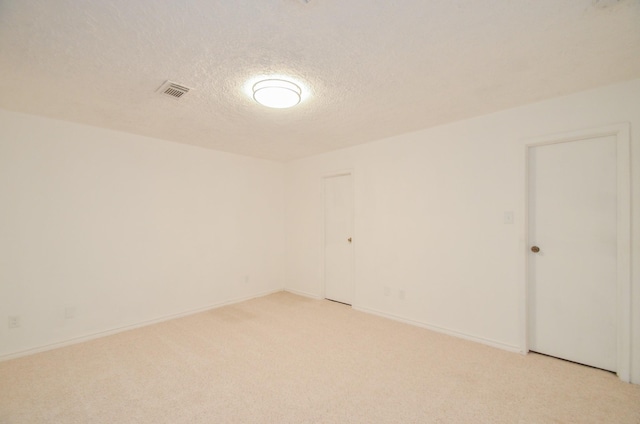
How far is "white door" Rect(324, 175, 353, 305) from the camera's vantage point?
4234 millimetres

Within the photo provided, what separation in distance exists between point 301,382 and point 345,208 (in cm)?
262

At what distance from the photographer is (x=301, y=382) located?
219cm

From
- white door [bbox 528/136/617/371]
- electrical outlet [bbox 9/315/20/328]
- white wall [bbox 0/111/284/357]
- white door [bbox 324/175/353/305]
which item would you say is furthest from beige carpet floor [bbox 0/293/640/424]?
white door [bbox 324/175/353/305]

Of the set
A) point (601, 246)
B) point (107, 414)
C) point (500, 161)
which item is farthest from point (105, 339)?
point (601, 246)

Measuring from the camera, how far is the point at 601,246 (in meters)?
2.37

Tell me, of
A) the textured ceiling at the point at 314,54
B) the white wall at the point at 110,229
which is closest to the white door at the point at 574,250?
the textured ceiling at the point at 314,54

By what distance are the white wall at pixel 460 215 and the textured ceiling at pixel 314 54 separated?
0.82ft

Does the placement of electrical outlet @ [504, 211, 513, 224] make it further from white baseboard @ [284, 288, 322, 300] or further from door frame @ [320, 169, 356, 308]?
white baseboard @ [284, 288, 322, 300]

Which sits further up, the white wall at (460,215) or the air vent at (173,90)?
the air vent at (173,90)

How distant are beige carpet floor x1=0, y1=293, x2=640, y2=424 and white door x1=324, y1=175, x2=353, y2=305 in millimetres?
1179

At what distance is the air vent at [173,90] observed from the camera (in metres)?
2.16

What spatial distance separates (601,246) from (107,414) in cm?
411

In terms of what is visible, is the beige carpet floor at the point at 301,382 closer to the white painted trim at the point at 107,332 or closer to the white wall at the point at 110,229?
the white painted trim at the point at 107,332

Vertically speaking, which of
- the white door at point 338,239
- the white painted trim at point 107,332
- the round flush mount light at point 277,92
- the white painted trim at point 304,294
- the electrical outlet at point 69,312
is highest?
the round flush mount light at point 277,92
